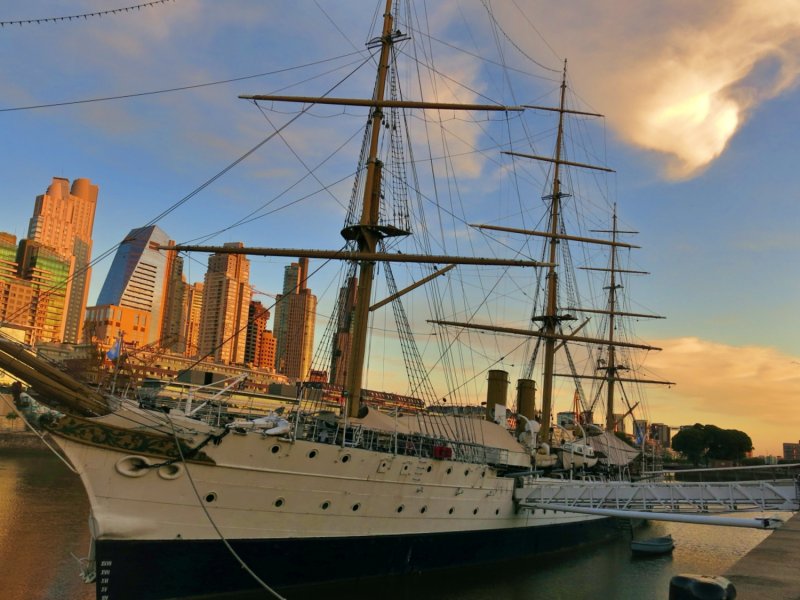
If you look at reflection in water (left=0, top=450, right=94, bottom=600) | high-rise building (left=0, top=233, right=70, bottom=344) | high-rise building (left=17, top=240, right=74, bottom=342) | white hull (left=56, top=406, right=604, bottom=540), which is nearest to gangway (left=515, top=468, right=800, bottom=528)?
white hull (left=56, top=406, right=604, bottom=540)

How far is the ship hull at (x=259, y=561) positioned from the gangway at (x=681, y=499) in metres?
3.42

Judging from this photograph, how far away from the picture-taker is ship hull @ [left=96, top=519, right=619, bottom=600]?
12.8 metres

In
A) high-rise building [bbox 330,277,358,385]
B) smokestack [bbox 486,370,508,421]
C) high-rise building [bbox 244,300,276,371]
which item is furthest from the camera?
high-rise building [bbox 244,300,276,371]

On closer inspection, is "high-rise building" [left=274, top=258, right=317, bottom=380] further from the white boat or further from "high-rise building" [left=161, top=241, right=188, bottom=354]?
the white boat

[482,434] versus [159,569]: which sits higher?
[482,434]

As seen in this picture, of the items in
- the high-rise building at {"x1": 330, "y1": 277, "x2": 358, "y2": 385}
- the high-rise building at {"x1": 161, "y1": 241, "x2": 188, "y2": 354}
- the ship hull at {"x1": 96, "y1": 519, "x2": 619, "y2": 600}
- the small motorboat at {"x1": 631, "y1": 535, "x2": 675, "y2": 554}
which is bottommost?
the small motorboat at {"x1": 631, "y1": 535, "x2": 675, "y2": 554}

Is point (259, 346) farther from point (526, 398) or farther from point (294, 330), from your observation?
point (526, 398)

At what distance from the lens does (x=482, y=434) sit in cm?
2294

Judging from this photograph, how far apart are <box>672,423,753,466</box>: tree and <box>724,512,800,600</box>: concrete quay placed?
8901 centimetres

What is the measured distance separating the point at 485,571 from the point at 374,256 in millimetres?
10992

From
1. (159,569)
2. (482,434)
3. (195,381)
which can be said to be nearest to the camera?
(159,569)

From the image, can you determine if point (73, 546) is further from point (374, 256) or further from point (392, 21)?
point (392, 21)

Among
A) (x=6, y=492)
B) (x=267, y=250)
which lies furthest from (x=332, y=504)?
(x=6, y=492)

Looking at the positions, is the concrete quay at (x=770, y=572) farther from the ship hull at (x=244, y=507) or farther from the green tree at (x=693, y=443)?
the green tree at (x=693, y=443)
